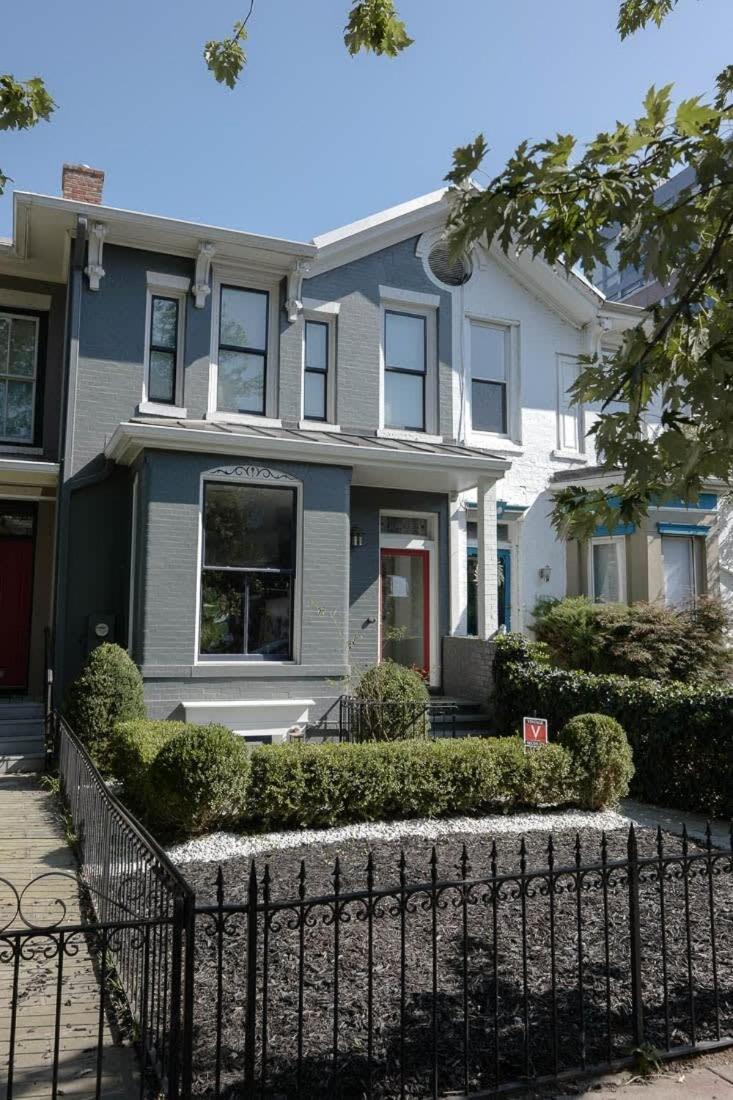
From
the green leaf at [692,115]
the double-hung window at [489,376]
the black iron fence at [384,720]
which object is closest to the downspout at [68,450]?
the black iron fence at [384,720]

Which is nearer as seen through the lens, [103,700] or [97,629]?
[103,700]

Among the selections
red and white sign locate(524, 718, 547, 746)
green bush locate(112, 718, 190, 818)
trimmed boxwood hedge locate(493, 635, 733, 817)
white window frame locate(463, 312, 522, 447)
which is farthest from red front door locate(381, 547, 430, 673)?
red and white sign locate(524, 718, 547, 746)

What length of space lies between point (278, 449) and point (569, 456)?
6761mm

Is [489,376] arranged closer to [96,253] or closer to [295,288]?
[295,288]

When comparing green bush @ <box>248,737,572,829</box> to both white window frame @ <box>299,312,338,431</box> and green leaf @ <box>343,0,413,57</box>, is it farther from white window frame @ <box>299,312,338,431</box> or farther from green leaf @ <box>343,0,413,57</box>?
white window frame @ <box>299,312,338,431</box>

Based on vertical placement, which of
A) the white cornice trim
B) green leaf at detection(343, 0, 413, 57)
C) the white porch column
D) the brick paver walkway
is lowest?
the brick paver walkway

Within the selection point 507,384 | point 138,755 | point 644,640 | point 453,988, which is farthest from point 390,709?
point 507,384

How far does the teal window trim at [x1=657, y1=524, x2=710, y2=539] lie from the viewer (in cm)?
1535

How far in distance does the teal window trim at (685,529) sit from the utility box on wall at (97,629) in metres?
9.77

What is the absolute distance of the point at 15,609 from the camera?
1316cm

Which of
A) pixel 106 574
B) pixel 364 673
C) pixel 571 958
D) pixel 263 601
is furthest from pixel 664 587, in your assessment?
pixel 571 958

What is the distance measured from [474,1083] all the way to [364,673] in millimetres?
7632

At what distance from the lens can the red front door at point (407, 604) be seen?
14.1 m

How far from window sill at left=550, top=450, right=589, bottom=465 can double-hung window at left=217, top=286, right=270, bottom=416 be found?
5.71 meters
